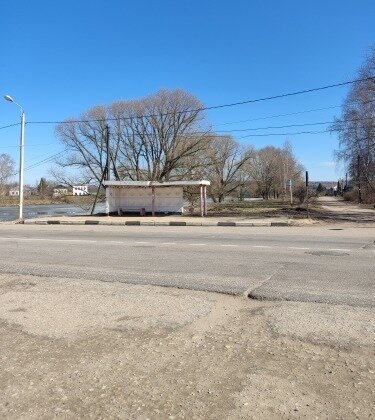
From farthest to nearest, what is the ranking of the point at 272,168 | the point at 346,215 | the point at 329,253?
the point at 272,168
the point at 346,215
the point at 329,253

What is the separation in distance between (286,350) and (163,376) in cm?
125

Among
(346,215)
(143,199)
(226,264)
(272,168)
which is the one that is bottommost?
(226,264)

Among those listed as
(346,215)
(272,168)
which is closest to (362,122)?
(346,215)

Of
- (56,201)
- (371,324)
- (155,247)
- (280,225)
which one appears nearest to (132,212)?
(280,225)

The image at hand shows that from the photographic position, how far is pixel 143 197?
1192 inches

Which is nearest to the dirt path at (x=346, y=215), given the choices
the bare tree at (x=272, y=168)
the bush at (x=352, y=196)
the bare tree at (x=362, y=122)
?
the bare tree at (x=362, y=122)

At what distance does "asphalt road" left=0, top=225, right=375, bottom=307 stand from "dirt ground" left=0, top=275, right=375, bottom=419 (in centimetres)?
80

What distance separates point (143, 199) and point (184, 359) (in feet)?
87.5

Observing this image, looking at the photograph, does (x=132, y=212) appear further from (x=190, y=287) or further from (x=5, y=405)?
(x=5, y=405)

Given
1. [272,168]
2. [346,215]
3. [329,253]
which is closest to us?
[329,253]

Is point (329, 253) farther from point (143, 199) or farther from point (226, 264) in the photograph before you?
point (143, 199)

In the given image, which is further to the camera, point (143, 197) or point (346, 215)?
point (143, 197)

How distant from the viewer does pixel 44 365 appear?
382 cm

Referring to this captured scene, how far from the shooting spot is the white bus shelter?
29.1 m
